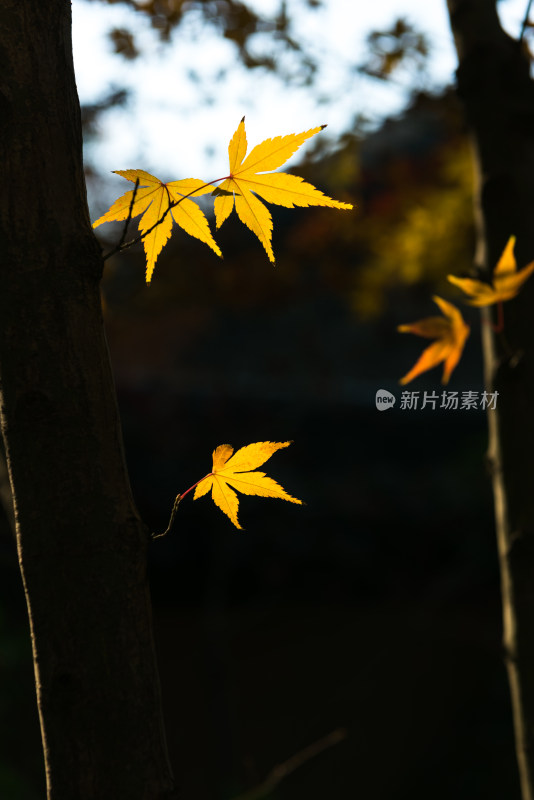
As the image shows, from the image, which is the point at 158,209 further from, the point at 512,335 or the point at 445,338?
the point at 512,335

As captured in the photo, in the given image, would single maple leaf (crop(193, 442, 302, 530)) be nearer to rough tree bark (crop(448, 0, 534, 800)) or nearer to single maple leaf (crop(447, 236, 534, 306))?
single maple leaf (crop(447, 236, 534, 306))

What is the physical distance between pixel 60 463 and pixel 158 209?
0.73ft

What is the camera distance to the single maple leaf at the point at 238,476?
48cm

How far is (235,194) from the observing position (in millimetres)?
528

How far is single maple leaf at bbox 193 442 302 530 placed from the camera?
1.59 ft

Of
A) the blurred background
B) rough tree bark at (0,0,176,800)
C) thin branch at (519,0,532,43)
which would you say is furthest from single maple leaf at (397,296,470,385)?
the blurred background

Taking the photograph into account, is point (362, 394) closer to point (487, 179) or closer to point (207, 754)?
point (207, 754)

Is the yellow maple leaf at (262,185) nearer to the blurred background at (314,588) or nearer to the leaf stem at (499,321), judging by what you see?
the leaf stem at (499,321)

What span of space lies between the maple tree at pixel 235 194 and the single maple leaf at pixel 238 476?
14 centimetres

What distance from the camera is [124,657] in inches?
17.4

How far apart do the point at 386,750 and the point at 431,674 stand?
645mm

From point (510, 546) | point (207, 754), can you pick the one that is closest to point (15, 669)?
point (207, 754)

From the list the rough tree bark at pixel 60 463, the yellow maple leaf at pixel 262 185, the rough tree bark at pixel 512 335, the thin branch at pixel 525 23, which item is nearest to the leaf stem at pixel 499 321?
the rough tree bark at pixel 512 335

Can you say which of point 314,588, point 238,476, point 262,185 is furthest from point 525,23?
point 314,588
